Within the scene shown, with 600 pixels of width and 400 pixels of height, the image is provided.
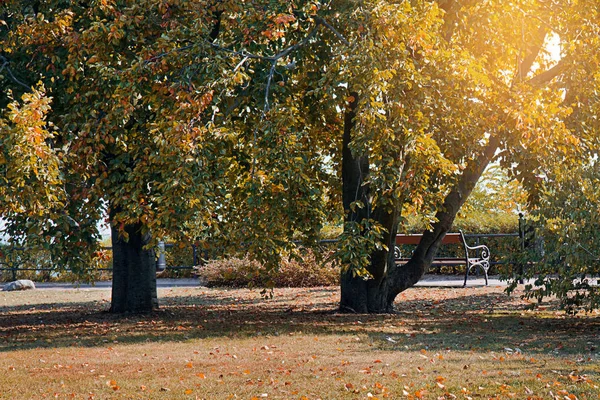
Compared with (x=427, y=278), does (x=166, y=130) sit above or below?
above

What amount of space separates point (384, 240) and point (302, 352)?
14.5 ft

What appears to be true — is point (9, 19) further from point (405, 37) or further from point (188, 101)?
point (405, 37)

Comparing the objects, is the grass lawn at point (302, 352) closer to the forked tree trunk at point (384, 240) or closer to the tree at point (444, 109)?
the forked tree trunk at point (384, 240)

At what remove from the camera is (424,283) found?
20547mm

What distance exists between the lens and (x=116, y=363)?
28.6 ft

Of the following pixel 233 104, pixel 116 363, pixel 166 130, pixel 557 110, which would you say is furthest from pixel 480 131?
pixel 116 363

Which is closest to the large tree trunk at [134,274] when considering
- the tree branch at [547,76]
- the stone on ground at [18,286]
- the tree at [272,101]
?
the tree at [272,101]

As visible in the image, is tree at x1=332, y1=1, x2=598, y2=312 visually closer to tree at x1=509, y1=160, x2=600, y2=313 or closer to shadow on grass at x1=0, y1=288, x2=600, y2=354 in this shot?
tree at x1=509, y1=160, x2=600, y2=313

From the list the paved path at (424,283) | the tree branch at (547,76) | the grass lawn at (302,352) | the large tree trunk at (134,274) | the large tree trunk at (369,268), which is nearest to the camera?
the grass lawn at (302,352)

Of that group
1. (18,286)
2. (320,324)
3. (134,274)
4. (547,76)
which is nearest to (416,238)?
(547,76)

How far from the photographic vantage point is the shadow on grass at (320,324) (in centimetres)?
1041

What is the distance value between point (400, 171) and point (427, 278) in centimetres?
1229

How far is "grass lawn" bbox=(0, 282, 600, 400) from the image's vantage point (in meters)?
7.14

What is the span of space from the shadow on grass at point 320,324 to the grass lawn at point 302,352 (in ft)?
0.07
